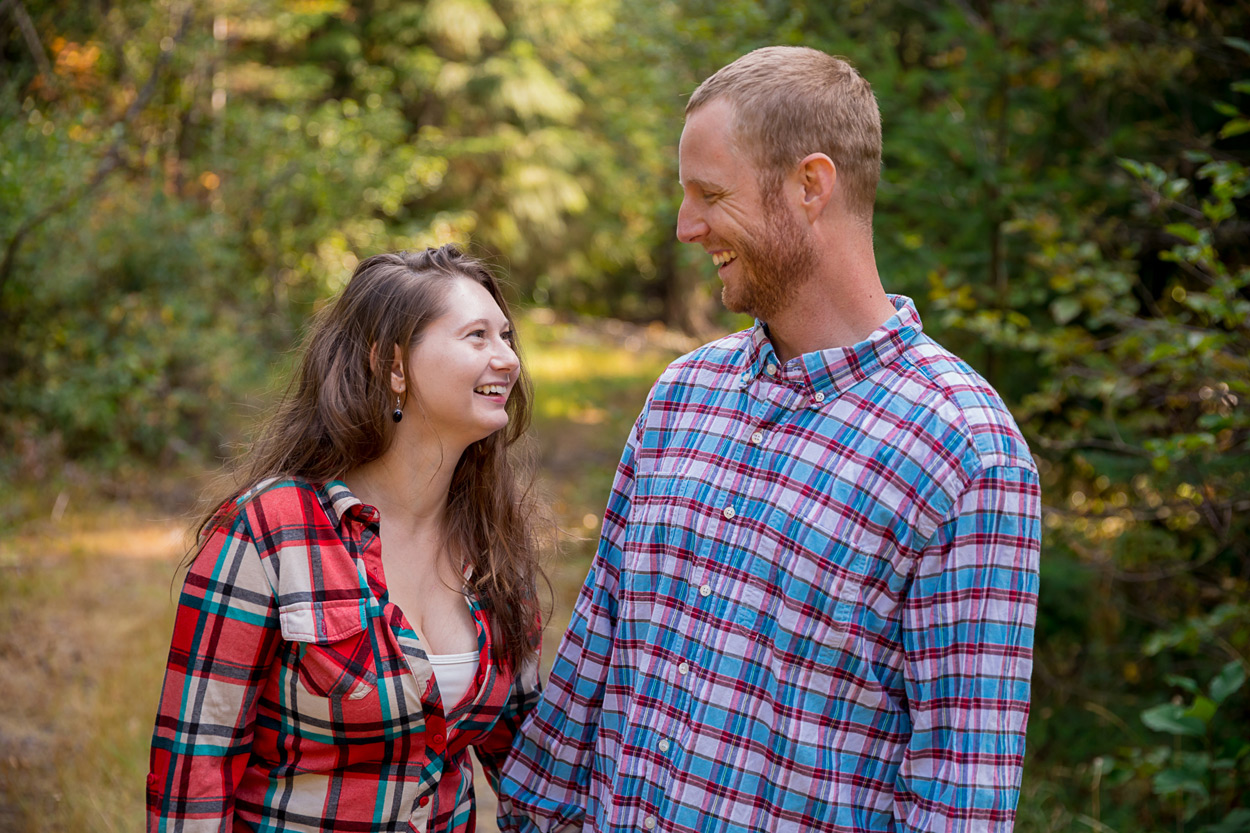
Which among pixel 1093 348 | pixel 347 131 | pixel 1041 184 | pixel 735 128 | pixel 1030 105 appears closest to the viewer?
pixel 735 128

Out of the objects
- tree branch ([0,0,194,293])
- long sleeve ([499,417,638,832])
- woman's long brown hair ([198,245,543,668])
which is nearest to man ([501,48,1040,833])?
long sleeve ([499,417,638,832])

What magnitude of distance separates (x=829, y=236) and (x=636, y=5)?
4434 mm

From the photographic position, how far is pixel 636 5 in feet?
18.3

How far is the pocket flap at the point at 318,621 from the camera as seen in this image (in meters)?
1.72

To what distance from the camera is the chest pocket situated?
67.9 inches

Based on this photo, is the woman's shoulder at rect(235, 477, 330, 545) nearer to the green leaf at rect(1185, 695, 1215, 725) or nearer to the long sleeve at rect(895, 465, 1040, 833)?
the long sleeve at rect(895, 465, 1040, 833)

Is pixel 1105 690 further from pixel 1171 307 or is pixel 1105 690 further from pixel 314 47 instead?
pixel 314 47

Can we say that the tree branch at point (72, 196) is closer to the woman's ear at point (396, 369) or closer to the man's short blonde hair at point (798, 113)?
the woman's ear at point (396, 369)

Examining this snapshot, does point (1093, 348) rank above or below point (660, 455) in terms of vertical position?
above

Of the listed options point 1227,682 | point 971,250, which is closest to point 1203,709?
point 1227,682

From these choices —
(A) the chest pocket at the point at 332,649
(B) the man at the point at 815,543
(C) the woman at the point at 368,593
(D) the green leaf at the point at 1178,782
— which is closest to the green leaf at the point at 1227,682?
(D) the green leaf at the point at 1178,782

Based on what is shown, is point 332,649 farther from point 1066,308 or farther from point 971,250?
point 971,250

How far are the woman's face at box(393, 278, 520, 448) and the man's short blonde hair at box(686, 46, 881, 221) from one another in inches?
26.4

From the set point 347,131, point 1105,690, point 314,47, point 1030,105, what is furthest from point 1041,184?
point 314,47
